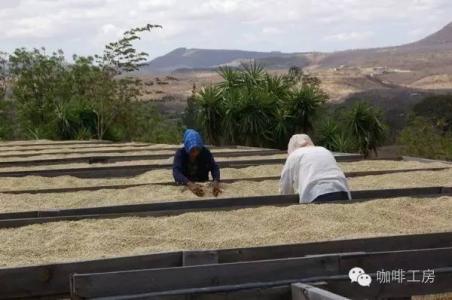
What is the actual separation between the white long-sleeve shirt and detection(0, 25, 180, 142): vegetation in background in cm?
1130

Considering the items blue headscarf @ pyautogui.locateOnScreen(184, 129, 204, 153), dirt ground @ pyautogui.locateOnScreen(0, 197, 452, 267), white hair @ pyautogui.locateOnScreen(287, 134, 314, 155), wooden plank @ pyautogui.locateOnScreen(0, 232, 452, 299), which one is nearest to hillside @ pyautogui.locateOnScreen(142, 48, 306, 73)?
blue headscarf @ pyautogui.locateOnScreen(184, 129, 204, 153)

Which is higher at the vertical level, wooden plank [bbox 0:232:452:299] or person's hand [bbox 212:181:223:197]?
wooden plank [bbox 0:232:452:299]

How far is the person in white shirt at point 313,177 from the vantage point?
494 centimetres

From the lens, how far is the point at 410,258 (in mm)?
3207

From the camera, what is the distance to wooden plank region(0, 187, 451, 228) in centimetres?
444

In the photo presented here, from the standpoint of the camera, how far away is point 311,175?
504 centimetres

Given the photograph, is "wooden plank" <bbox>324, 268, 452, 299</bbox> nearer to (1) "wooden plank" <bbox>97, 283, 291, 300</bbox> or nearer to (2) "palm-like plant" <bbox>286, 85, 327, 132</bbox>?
(1) "wooden plank" <bbox>97, 283, 291, 300</bbox>

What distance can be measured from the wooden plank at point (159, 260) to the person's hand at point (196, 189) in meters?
2.36

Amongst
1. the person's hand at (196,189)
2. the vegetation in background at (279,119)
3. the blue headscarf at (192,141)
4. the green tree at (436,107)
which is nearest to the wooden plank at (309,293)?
the person's hand at (196,189)

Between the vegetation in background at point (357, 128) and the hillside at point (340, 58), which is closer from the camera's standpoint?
the vegetation in background at point (357, 128)

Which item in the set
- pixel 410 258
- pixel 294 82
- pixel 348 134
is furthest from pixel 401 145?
pixel 410 258

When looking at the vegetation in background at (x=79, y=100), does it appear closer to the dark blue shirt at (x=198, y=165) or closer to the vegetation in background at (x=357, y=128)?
the vegetation in background at (x=357, y=128)

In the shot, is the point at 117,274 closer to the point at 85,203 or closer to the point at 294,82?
the point at 85,203

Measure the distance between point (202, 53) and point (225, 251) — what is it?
104068 mm
